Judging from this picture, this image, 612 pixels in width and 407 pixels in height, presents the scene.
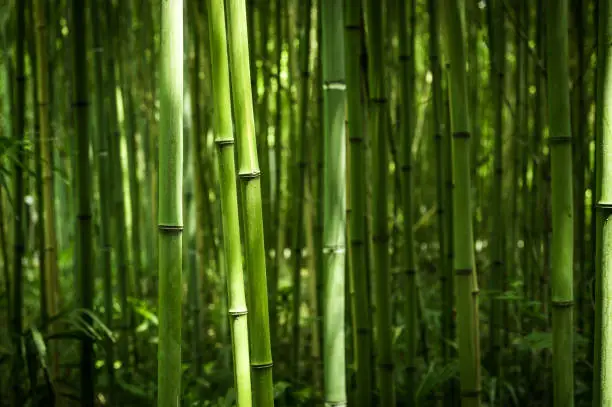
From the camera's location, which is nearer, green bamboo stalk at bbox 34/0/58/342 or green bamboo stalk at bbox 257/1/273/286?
green bamboo stalk at bbox 34/0/58/342

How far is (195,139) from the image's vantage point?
218cm

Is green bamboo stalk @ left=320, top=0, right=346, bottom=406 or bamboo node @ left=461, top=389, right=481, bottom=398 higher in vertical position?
green bamboo stalk @ left=320, top=0, right=346, bottom=406

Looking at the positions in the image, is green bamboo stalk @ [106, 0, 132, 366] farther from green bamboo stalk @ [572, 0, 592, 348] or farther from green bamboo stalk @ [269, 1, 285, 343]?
green bamboo stalk @ [572, 0, 592, 348]

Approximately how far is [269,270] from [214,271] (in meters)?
0.42

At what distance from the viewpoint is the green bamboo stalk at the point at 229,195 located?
913mm

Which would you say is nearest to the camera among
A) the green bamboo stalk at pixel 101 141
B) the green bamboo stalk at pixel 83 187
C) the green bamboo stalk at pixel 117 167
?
the green bamboo stalk at pixel 83 187

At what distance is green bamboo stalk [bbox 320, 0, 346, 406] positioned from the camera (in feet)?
3.49

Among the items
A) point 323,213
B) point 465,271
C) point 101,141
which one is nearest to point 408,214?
point 323,213

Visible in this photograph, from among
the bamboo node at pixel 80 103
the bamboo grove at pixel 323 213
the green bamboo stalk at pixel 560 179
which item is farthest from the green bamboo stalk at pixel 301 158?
the green bamboo stalk at pixel 560 179

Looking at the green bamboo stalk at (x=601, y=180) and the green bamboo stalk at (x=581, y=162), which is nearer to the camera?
the green bamboo stalk at (x=601, y=180)

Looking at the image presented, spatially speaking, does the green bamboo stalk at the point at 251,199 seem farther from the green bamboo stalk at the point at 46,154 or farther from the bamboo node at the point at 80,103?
the green bamboo stalk at the point at 46,154

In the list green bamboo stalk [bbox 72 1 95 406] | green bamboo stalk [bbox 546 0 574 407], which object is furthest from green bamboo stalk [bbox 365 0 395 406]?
green bamboo stalk [bbox 72 1 95 406]

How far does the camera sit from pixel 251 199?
0.94 m

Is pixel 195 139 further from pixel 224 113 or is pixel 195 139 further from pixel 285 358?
pixel 224 113
